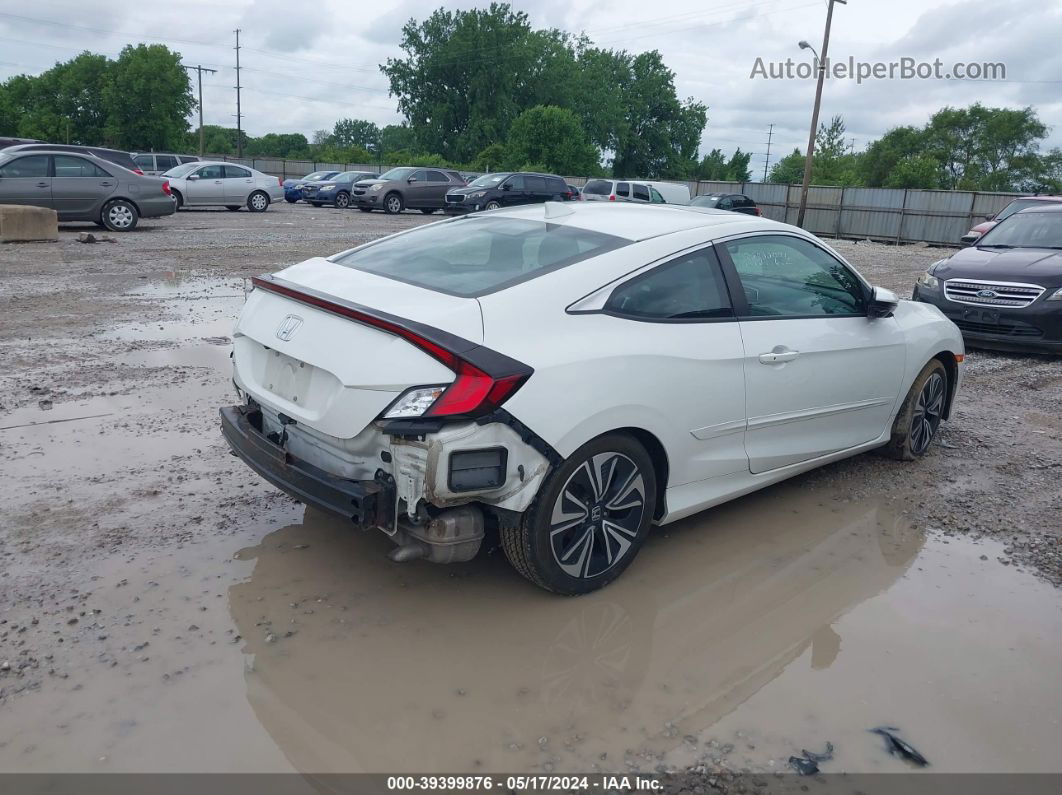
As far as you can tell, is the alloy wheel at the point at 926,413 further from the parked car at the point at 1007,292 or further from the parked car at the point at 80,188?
the parked car at the point at 80,188

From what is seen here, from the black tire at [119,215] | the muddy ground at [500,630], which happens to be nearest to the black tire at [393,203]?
the black tire at [119,215]

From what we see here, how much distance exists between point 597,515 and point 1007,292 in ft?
23.4

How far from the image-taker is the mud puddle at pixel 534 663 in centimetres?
279

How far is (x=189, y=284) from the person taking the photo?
37.0 feet

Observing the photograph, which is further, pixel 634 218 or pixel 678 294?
pixel 634 218

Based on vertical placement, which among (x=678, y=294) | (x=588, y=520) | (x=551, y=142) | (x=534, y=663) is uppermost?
(x=551, y=142)

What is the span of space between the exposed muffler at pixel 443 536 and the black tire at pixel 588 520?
197 millimetres

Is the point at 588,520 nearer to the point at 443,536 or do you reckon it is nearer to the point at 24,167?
the point at 443,536

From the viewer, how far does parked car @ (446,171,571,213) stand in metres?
27.0

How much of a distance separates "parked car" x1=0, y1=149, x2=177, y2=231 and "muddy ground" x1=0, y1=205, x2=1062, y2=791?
41.1ft

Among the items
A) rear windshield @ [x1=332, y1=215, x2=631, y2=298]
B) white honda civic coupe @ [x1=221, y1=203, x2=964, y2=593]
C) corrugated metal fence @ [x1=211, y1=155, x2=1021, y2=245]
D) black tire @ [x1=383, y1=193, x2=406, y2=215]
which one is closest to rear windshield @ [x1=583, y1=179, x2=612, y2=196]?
black tire @ [x1=383, y1=193, x2=406, y2=215]

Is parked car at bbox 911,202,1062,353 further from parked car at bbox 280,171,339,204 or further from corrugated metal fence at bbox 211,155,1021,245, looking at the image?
parked car at bbox 280,171,339,204

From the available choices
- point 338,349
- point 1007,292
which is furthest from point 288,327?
point 1007,292

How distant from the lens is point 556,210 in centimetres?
471
